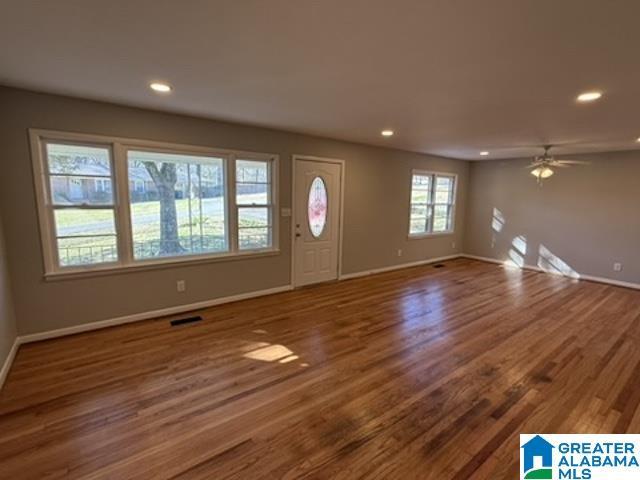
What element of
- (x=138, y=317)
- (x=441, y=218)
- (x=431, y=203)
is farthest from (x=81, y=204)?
(x=441, y=218)

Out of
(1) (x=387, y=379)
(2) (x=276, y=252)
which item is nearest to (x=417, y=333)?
(1) (x=387, y=379)

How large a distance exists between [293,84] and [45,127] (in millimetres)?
2388

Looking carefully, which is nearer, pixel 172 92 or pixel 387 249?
pixel 172 92

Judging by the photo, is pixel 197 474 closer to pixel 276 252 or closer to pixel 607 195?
pixel 276 252

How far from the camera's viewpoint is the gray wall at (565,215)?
17.8ft

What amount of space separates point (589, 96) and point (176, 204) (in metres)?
4.25

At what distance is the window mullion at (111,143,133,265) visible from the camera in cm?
334

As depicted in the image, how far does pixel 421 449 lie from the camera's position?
1868mm

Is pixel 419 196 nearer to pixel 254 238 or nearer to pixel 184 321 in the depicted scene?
pixel 254 238

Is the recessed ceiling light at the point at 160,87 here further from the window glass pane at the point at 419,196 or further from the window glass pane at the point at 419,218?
the window glass pane at the point at 419,218

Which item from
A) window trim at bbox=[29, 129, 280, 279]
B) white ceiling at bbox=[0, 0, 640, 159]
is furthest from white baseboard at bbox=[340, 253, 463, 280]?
white ceiling at bbox=[0, 0, 640, 159]

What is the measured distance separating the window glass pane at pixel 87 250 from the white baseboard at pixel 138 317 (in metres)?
0.67

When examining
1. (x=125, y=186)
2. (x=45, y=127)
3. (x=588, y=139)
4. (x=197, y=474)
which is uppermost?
(x=588, y=139)

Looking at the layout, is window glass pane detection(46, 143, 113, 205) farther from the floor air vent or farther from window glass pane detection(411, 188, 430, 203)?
window glass pane detection(411, 188, 430, 203)
